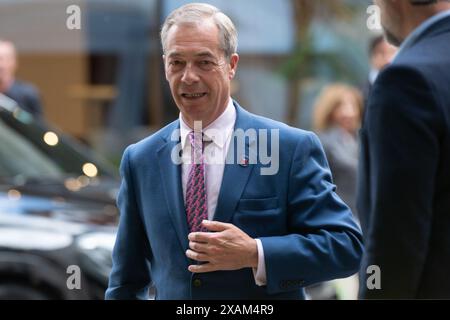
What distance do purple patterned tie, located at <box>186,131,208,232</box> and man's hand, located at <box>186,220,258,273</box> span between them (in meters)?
0.08

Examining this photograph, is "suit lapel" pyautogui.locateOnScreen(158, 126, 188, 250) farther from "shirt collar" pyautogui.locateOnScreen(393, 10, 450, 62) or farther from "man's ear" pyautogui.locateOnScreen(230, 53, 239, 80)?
"shirt collar" pyautogui.locateOnScreen(393, 10, 450, 62)

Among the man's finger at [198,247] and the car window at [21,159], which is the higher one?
the car window at [21,159]

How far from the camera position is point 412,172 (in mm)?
2479

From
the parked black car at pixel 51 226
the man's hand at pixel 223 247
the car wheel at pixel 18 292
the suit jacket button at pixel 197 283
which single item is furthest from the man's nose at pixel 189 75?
the car wheel at pixel 18 292

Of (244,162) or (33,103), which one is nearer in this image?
(244,162)

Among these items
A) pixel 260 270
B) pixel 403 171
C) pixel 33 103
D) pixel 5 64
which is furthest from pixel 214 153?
pixel 33 103

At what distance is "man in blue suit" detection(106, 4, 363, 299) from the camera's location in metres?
2.64

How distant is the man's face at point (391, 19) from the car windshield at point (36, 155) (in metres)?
3.25

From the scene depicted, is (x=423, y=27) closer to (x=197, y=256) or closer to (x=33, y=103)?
(x=197, y=256)

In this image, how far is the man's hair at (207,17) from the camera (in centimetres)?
270

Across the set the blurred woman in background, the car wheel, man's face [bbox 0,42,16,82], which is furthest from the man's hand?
man's face [bbox 0,42,16,82]

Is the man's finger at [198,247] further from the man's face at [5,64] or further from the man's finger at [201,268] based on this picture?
the man's face at [5,64]

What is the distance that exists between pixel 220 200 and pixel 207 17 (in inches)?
17.6
